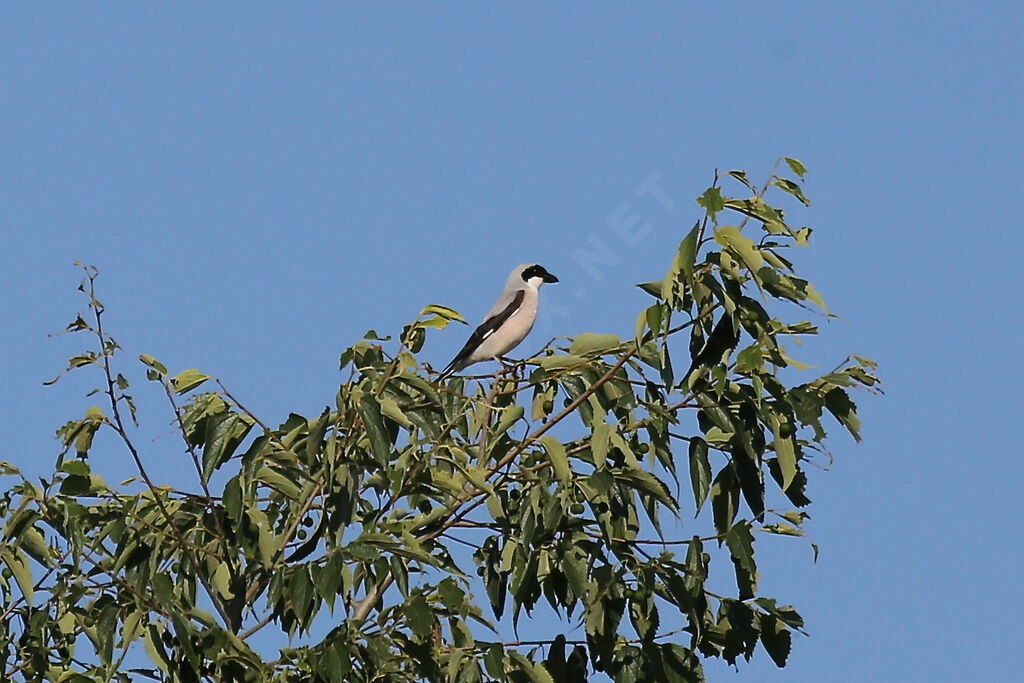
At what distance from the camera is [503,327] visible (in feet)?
40.4

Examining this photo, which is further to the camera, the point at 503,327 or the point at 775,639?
the point at 503,327

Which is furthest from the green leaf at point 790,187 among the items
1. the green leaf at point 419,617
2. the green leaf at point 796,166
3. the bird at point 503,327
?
the bird at point 503,327

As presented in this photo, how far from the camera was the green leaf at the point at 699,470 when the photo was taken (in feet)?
16.9

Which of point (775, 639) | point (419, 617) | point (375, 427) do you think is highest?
point (375, 427)

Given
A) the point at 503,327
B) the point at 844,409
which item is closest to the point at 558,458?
the point at 844,409

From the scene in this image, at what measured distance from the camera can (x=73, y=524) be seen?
18.7 ft

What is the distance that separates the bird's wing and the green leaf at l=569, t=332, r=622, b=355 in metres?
6.53

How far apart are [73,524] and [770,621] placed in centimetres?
248

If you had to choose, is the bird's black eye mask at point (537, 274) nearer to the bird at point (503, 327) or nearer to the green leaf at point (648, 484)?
the bird at point (503, 327)

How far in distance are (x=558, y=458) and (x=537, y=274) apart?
7.57m

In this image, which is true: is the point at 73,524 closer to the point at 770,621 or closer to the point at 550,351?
the point at 550,351

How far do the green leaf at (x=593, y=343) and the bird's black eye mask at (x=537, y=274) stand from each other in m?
7.24

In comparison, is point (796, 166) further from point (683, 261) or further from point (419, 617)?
point (419, 617)

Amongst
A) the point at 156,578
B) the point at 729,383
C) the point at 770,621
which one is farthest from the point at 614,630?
the point at 156,578
